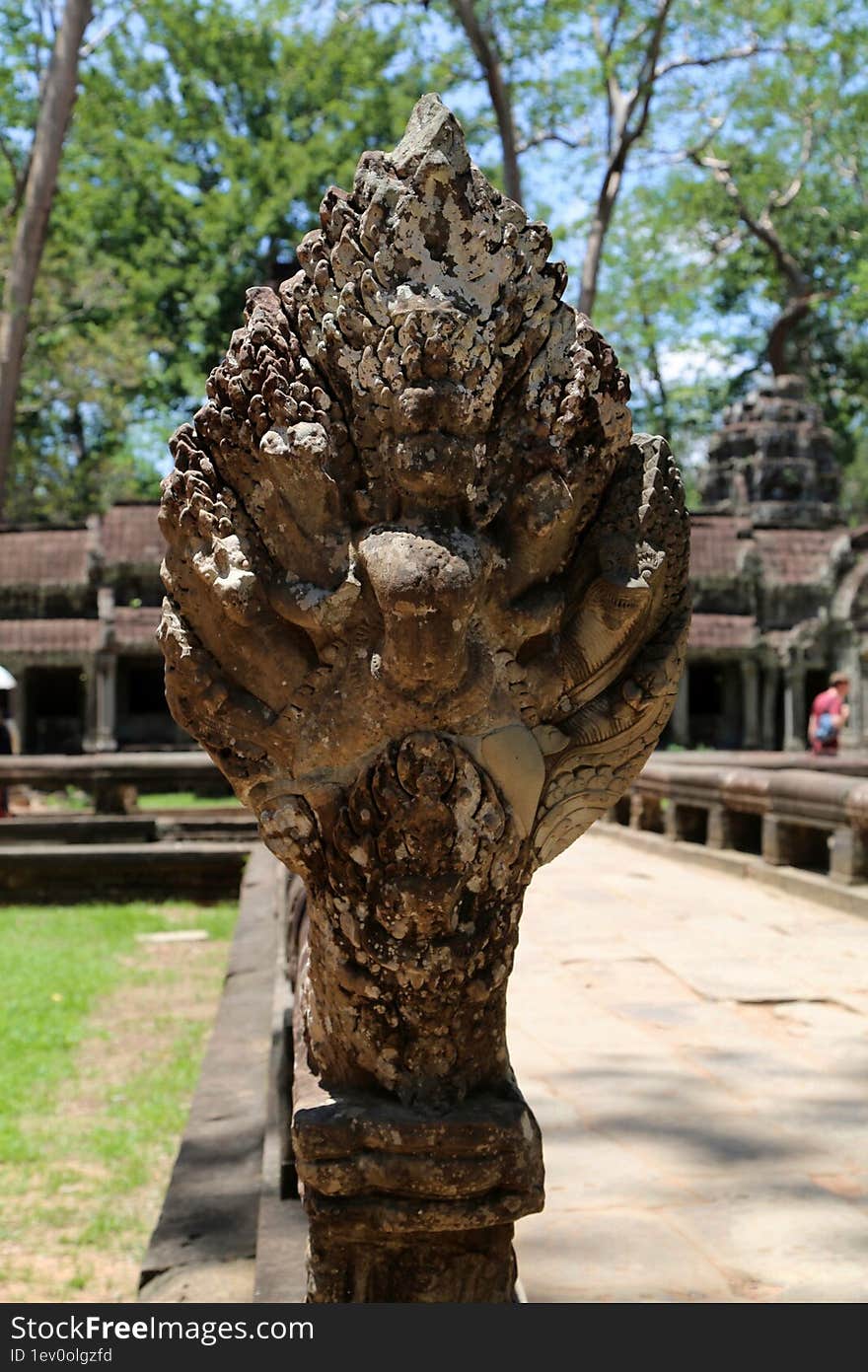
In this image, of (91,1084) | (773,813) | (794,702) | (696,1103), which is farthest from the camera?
(794,702)

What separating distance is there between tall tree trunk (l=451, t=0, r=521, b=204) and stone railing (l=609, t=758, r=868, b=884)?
8168 mm

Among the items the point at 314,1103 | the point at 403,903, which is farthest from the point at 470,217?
the point at 314,1103

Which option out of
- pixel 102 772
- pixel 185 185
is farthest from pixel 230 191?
pixel 102 772

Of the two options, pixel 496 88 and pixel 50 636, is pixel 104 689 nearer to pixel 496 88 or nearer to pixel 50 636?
pixel 50 636

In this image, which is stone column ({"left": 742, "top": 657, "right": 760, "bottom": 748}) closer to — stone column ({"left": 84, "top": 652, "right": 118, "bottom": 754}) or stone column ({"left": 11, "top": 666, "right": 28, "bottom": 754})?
stone column ({"left": 84, "top": 652, "right": 118, "bottom": 754})

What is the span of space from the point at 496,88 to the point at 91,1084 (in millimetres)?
13169

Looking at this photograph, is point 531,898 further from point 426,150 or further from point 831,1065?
point 426,150

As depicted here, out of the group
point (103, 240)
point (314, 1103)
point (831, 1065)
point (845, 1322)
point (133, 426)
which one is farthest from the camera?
point (133, 426)

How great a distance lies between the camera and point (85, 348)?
25.3 m

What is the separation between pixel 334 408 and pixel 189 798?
1389cm

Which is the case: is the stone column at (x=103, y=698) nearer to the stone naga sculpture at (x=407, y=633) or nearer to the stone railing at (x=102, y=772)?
the stone railing at (x=102, y=772)

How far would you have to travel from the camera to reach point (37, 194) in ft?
36.2

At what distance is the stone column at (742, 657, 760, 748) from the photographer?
22.4m

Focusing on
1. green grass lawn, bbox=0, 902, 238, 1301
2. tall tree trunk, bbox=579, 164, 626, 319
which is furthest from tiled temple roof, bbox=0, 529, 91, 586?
green grass lawn, bbox=0, 902, 238, 1301
